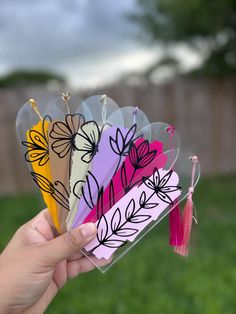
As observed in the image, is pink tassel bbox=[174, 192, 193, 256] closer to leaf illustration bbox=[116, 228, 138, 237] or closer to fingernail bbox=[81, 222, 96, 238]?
leaf illustration bbox=[116, 228, 138, 237]

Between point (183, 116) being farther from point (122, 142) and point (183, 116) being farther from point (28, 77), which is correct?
point (28, 77)

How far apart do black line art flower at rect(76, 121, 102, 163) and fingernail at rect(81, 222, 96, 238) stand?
0.58 ft

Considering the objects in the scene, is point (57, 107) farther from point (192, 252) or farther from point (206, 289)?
point (192, 252)

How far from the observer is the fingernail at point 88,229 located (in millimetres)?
1260

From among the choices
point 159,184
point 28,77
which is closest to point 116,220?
point 159,184

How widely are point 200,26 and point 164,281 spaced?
3.45 metres

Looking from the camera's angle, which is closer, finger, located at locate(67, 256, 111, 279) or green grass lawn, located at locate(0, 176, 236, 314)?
finger, located at locate(67, 256, 111, 279)

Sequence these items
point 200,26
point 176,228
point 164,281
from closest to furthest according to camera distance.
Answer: point 176,228 < point 164,281 < point 200,26

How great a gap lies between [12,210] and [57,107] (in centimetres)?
439

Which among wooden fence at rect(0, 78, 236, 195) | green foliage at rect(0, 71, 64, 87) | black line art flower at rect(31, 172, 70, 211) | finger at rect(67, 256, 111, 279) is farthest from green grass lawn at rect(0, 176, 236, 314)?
green foliage at rect(0, 71, 64, 87)

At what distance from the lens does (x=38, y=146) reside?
130cm

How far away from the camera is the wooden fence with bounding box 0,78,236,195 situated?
6211 mm

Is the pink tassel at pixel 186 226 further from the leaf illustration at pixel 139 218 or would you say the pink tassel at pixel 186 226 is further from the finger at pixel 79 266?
the finger at pixel 79 266

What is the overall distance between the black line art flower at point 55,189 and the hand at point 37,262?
0.10 m
